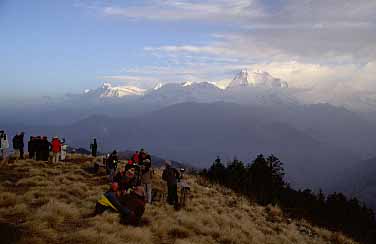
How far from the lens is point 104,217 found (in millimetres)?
13641

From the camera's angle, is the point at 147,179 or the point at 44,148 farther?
the point at 44,148

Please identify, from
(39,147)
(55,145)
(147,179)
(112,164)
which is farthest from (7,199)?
(39,147)

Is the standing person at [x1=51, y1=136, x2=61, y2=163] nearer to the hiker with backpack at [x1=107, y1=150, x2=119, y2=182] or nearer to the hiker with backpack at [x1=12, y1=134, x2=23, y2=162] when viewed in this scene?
the hiker with backpack at [x1=12, y1=134, x2=23, y2=162]

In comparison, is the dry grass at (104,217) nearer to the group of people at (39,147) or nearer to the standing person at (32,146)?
the group of people at (39,147)

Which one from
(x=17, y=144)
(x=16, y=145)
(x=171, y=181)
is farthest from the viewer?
(x=16, y=145)

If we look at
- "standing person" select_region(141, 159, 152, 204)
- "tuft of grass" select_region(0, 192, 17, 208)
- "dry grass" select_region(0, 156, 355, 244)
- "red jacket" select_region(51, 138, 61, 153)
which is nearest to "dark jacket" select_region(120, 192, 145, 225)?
"dry grass" select_region(0, 156, 355, 244)

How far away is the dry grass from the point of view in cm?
1202

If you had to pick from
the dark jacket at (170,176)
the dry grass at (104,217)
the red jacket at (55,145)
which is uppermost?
the red jacket at (55,145)

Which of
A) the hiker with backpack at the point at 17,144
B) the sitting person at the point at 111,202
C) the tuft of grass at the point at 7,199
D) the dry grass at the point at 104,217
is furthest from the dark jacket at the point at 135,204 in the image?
the hiker with backpack at the point at 17,144

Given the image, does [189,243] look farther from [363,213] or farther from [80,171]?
[363,213]

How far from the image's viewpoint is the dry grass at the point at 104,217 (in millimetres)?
12016

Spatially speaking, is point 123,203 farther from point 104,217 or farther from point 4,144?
point 4,144

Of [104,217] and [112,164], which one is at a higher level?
[112,164]

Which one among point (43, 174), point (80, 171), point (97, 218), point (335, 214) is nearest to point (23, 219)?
point (97, 218)
